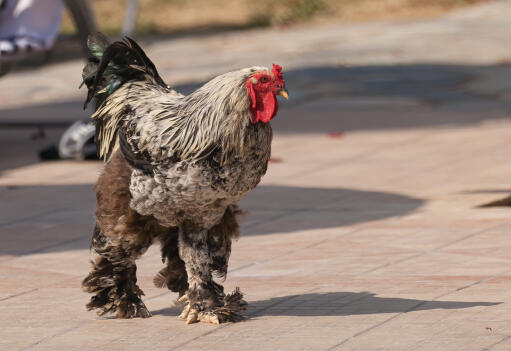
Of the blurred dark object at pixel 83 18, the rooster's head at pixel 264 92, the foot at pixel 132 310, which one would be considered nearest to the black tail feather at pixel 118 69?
the rooster's head at pixel 264 92

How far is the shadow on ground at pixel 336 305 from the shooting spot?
685 cm

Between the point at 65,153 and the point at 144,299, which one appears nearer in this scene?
the point at 144,299

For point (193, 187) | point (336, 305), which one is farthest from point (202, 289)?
point (336, 305)

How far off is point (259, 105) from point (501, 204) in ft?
15.0

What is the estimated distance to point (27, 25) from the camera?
13156mm

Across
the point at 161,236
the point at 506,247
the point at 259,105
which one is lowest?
the point at 506,247

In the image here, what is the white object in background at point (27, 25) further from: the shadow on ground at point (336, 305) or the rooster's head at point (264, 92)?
the rooster's head at point (264, 92)

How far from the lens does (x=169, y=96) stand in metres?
6.78

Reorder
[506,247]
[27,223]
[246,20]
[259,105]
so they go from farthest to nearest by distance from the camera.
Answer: [246,20] < [27,223] < [506,247] < [259,105]

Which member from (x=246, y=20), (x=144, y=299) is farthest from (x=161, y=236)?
(x=246, y=20)

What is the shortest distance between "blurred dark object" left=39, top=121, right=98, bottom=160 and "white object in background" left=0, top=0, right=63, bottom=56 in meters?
1.06

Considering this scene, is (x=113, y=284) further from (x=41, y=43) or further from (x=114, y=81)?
(x=41, y=43)

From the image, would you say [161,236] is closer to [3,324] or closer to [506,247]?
[3,324]

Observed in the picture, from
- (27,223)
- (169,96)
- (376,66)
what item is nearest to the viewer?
(169,96)
